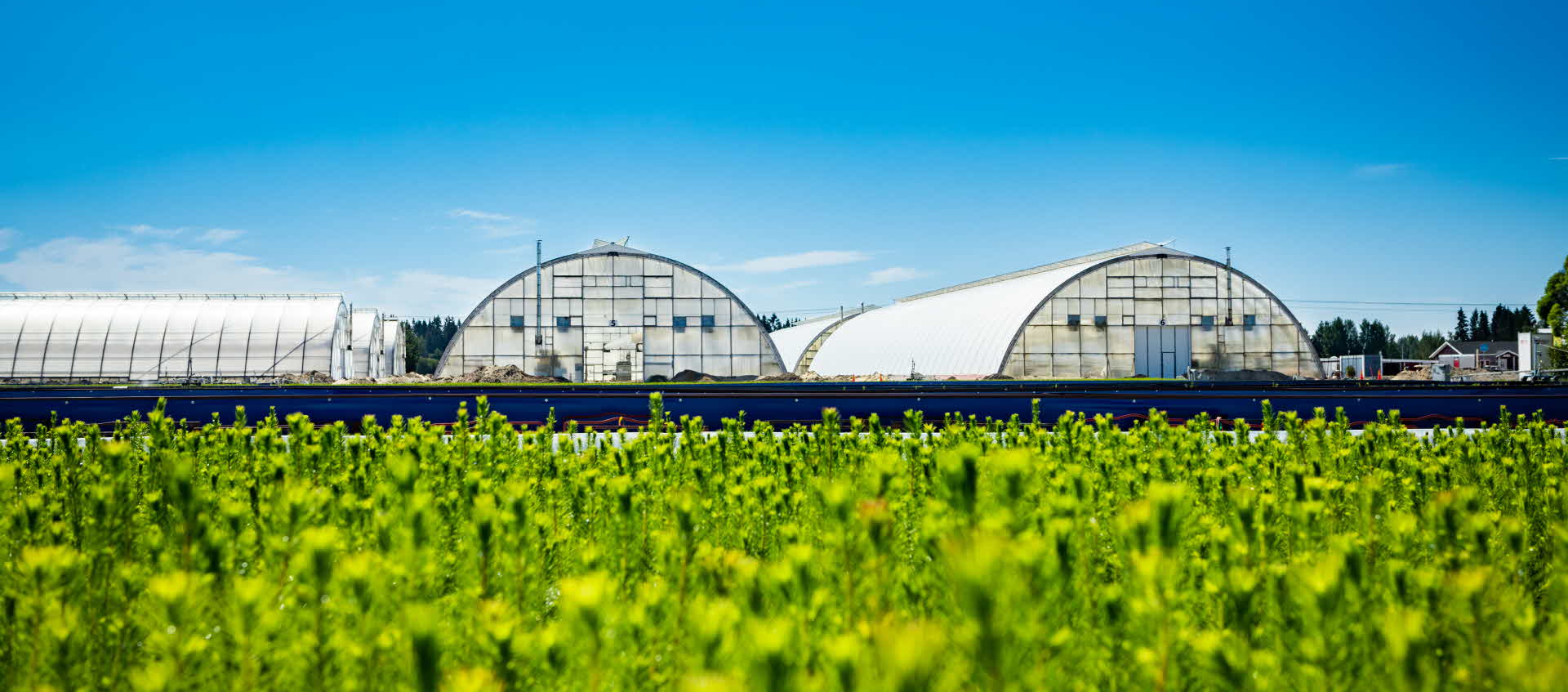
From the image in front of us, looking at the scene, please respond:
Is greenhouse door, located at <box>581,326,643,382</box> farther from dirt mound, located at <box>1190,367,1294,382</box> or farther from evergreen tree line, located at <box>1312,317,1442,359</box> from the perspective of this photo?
evergreen tree line, located at <box>1312,317,1442,359</box>

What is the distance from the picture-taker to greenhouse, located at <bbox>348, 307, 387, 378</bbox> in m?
51.6

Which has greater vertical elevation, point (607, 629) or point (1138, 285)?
point (1138, 285)

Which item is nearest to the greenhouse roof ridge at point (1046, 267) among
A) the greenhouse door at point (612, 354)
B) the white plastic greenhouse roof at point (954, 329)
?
the white plastic greenhouse roof at point (954, 329)

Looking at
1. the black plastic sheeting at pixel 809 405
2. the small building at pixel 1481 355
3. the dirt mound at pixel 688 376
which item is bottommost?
the black plastic sheeting at pixel 809 405

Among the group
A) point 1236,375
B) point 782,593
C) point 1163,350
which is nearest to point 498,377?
point 1163,350

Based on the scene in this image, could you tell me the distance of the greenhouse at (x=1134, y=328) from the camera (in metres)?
37.6

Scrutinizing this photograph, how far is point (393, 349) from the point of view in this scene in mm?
61906

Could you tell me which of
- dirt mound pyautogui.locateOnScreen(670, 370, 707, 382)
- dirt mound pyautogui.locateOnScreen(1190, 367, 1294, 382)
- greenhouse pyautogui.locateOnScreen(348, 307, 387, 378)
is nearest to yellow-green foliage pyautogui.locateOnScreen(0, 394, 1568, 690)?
dirt mound pyautogui.locateOnScreen(670, 370, 707, 382)

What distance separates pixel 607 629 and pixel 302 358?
47.3 meters

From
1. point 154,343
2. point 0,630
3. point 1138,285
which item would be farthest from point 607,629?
point 154,343

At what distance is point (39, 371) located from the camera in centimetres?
4147

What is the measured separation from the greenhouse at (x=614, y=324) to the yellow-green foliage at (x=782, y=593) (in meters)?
35.0

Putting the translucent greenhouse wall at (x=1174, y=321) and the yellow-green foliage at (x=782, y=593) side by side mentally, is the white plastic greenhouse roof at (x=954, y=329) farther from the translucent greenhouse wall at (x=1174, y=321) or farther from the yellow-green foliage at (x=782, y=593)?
the yellow-green foliage at (x=782, y=593)

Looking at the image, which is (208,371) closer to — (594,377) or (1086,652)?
(594,377)
